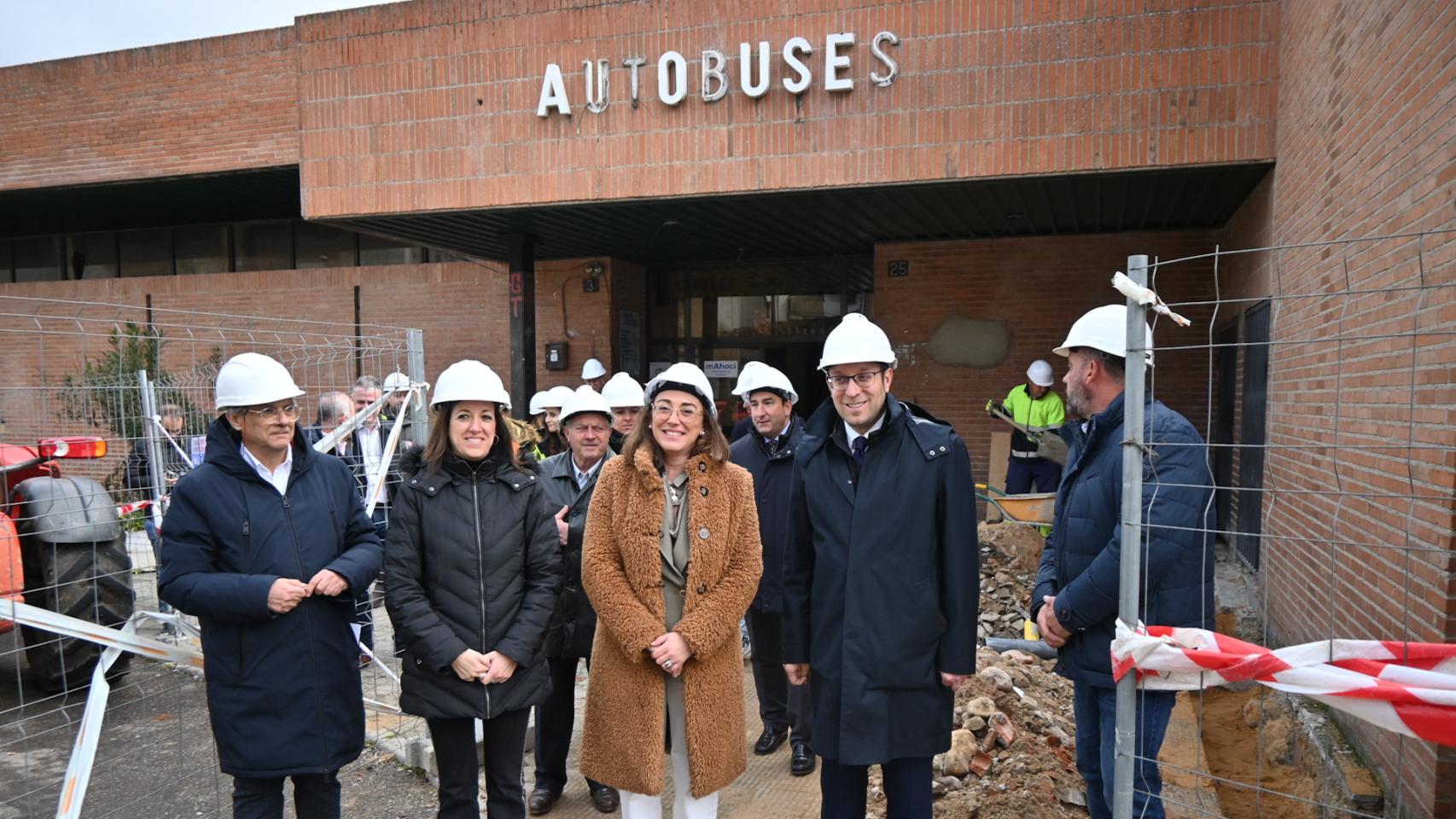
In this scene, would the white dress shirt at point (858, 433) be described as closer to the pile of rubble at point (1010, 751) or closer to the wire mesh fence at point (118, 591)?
the pile of rubble at point (1010, 751)

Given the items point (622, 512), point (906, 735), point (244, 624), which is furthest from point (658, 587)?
point (244, 624)

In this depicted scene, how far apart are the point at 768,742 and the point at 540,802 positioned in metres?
1.20

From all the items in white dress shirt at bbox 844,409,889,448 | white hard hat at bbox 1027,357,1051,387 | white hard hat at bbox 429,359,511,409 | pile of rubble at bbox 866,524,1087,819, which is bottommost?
pile of rubble at bbox 866,524,1087,819

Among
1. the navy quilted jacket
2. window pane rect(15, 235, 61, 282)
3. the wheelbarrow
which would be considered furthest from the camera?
window pane rect(15, 235, 61, 282)

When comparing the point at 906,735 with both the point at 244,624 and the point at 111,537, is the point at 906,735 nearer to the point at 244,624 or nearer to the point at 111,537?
the point at 244,624

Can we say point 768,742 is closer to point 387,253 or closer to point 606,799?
point 606,799

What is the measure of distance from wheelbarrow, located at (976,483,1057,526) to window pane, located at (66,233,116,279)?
→ 51.8 ft

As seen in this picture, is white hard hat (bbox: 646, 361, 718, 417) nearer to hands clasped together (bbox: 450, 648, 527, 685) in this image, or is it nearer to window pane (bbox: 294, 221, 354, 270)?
hands clasped together (bbox: 450, 648, 527, 685)

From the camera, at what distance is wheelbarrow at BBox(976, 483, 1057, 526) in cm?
771

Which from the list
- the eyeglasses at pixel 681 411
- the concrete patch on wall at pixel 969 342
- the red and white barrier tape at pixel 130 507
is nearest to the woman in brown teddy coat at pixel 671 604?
the eyeglasses at pixel 681 411

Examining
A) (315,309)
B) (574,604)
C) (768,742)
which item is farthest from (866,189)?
(315,309)

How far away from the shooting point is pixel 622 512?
301 centimetres

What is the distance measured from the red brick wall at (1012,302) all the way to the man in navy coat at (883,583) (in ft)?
25.3

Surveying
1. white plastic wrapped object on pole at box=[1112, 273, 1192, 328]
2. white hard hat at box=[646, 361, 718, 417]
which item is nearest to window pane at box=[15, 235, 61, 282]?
white hard hat at box=[646, 361, 718, 417]
